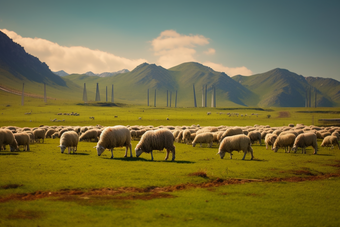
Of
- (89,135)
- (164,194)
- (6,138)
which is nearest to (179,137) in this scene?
(89,135)

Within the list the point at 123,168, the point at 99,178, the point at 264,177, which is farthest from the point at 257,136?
the point at 99,178

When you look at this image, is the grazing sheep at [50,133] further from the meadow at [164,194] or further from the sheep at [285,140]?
the sheep at [285,140]

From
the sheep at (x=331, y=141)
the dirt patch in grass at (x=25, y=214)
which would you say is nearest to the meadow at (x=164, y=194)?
the dirt patch in grass at (x=25, y=214)

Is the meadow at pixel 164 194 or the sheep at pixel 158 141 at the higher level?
the sheep at pixel 158 141

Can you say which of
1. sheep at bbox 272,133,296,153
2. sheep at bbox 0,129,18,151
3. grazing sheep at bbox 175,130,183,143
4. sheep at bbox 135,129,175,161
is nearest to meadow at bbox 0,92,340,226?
sheep at bbox 135,129,175,161

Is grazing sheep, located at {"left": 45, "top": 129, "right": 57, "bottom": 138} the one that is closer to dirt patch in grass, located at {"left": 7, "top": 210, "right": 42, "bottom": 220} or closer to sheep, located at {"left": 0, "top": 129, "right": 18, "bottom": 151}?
sheep, located at {"left": 0, "top": 129, "right": 18, "bottom": 151}

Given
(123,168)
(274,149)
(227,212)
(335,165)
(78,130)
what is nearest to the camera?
(227,212)

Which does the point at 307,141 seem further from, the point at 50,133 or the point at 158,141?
the point at 50,133

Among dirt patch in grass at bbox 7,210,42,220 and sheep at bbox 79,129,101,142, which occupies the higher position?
sheep at bbox 79,129,101,142

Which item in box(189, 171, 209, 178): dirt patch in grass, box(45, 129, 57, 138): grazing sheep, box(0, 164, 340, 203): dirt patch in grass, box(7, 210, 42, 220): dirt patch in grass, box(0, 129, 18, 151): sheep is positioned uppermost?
box(0, 129, 18, 151): sheep

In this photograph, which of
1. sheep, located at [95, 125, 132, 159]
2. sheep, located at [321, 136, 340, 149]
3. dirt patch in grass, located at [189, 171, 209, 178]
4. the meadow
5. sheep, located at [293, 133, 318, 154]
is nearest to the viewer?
the meadow

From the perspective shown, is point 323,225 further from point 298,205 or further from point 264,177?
point 264,177

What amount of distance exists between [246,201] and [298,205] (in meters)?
2.14

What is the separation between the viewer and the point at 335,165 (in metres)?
20.5
